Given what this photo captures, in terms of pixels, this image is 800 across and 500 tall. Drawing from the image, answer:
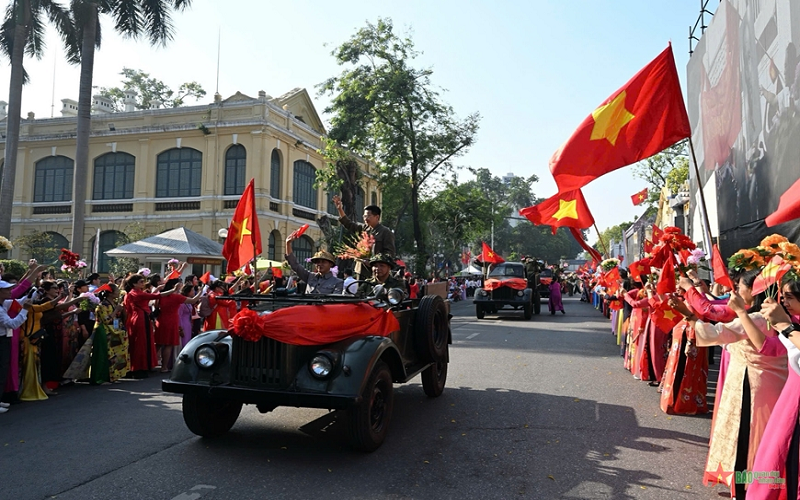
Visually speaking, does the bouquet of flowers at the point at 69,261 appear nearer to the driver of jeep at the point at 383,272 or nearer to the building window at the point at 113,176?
the driver of jeep at the point at 383,272

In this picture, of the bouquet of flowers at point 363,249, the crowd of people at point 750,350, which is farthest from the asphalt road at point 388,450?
the bouquet of flowers at point 363,249

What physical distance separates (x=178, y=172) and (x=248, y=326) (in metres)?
28.0

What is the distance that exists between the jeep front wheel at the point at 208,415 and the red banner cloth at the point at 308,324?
82cm

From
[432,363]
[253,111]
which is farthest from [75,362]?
[253,111]

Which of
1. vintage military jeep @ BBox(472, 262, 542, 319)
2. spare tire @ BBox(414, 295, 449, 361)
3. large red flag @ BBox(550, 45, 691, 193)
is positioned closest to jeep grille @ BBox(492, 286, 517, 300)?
vintage military jeep @ BBox(472, 262, 542, 319)

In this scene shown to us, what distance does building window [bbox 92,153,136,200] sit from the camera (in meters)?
31.2

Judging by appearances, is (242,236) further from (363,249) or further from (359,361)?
(359,361)

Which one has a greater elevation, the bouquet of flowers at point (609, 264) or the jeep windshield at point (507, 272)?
the jeep windshield at point (507, 272)

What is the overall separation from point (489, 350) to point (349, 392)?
7.81 meters

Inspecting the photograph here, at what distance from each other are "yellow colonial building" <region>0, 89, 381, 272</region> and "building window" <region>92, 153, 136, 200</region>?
0.05 m

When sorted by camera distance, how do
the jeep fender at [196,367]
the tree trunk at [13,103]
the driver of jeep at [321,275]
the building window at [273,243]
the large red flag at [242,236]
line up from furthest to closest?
the building window at [273,243]
the tree trunk at [13,103]
the large red flag at [242,236]
the driver of jeep at [321,275]
the jeep fender at [196,367]

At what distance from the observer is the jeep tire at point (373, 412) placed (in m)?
4.95

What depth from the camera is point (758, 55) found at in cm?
1118

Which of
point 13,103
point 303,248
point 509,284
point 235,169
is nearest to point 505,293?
point 509,284
